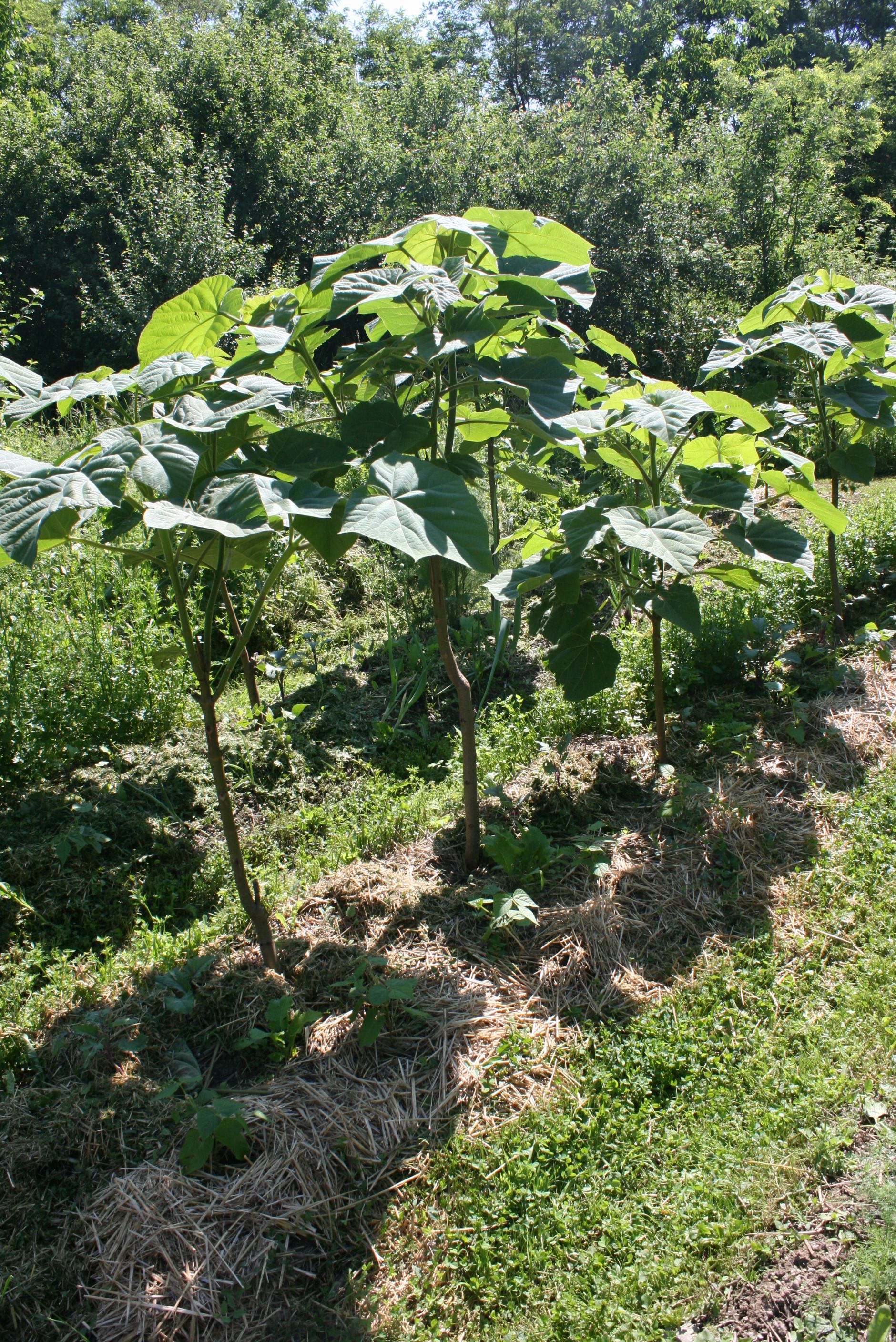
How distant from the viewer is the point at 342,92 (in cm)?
1512

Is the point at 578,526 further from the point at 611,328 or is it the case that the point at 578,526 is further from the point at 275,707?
the point at 611,328

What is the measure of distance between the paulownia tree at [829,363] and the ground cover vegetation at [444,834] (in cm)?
3

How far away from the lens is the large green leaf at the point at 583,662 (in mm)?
2514

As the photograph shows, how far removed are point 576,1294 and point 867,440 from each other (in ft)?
19.5

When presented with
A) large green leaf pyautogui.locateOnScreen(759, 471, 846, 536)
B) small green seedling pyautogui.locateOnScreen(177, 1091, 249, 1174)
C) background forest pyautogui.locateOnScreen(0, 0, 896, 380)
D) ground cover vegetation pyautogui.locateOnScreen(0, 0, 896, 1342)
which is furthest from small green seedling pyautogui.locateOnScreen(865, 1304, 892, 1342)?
background forest pyautogui.locateOnScreen(0, 0, 896, 380)

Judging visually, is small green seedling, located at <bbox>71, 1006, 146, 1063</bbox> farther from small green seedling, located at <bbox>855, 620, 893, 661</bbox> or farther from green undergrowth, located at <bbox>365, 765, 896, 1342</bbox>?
small green seedling, located at <bbox>855, 620, 893, 661</bbox>

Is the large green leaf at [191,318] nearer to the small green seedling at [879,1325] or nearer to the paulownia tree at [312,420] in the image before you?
the paulownia tree at [312,420]

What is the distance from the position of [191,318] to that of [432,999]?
6.04 feet

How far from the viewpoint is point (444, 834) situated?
2.81 meters

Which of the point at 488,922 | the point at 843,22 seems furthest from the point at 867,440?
the point at 843,22

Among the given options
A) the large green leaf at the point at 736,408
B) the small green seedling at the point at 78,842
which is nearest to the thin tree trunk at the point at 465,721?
the large green leaf at the point at 736,408

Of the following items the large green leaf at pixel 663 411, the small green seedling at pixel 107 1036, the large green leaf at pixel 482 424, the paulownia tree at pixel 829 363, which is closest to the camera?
the small green seedling at pixel 107 1036

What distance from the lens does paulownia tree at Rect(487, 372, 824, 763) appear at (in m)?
2.16

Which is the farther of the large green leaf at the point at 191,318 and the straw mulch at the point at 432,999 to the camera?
the large green leaf at the point at 191,318
